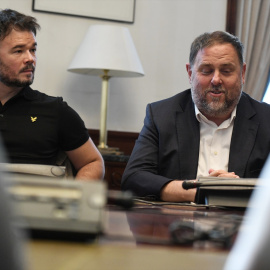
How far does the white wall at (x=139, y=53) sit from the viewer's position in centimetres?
409

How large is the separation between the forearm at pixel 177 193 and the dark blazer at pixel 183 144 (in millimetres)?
147

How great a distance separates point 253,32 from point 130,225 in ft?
12.7

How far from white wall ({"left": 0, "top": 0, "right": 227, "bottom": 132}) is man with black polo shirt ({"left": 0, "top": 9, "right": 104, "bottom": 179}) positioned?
1.25m

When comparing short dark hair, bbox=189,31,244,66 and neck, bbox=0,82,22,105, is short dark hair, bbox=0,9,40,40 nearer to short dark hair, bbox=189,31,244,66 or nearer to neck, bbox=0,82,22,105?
neck, bbox=0,82,22,105

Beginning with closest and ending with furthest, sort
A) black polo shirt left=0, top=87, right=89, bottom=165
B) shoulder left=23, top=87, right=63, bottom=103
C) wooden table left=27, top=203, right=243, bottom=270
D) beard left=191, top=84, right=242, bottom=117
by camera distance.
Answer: wooden table left=27, top=203, right=243, bottom=270, beard left=191, top=84, right=242, bottom=117, black polo shirt left=0, top=87, right=89, bottom=165, shoulder left=23, top=87, right=63, bottom=103

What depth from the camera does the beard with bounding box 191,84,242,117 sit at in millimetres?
2477

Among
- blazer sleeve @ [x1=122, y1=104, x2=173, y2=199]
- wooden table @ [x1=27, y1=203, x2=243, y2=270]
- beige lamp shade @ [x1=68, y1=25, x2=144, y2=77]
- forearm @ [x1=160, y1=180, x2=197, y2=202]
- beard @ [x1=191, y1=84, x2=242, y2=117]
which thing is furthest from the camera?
beige lamp shade @ [x1=68, y1=25, x2=144, y2=77]

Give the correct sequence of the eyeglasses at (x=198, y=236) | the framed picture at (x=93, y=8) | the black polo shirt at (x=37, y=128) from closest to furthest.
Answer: the eyeglasses at (x=198, y=236) < the black polo shirt at (x=37, y=128) < the framed picture at (x=93, y=8)

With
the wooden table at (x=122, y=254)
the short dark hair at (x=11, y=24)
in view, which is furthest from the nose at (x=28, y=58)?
the wooden table at (x=122, y=254)

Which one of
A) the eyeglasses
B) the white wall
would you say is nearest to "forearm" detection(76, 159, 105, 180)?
→ the white wall

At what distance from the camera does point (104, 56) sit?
368 cm

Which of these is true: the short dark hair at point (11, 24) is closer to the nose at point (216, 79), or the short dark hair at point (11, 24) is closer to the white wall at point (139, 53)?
the nose at point (216, 79)

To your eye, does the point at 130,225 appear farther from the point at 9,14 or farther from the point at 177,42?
the point at 177,42

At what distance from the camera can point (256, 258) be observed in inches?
16.8
